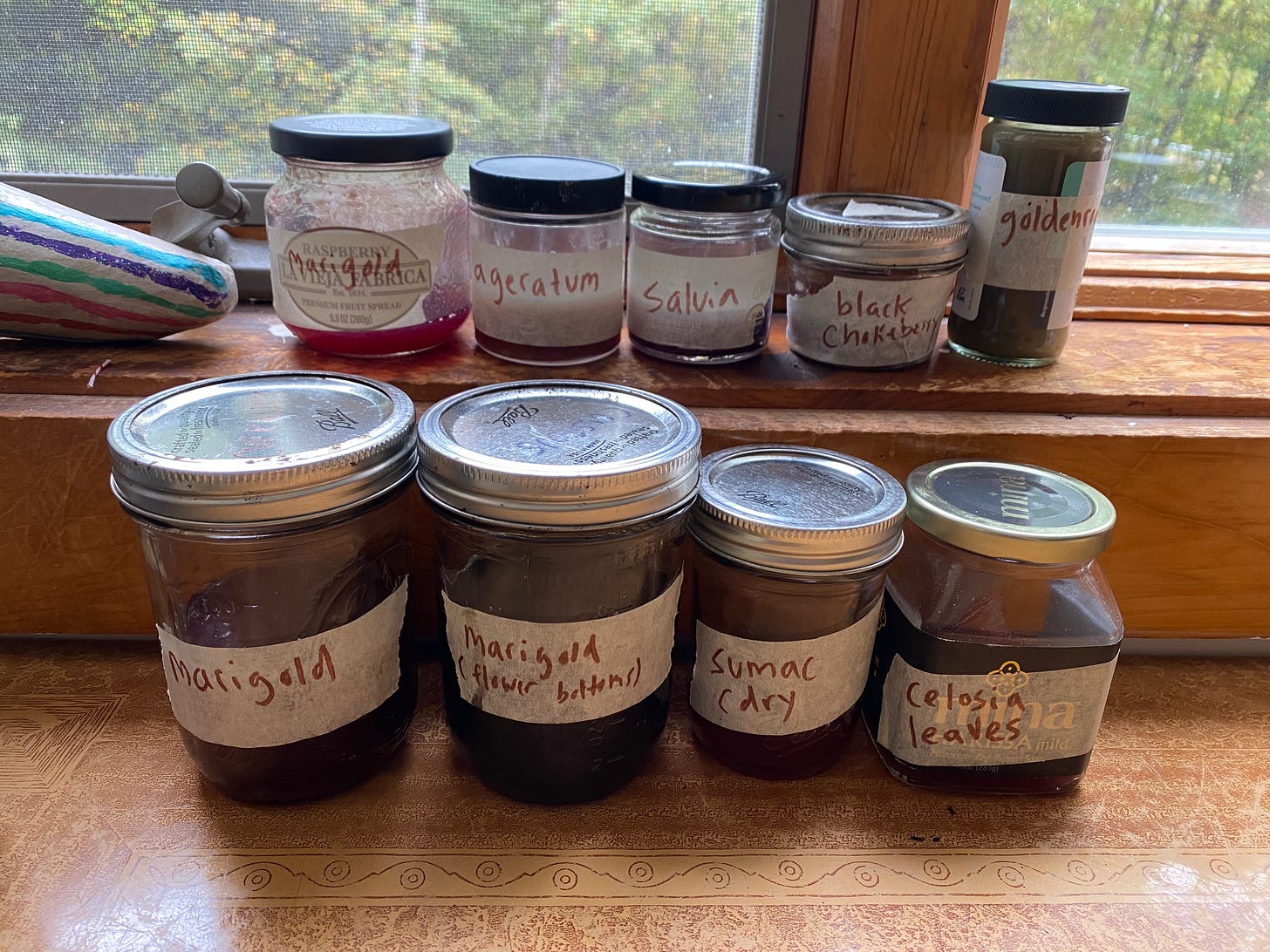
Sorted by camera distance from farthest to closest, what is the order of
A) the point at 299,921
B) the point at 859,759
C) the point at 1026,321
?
1. the point at 1026,321
2. the point at 859,759
3. the point at 299,921

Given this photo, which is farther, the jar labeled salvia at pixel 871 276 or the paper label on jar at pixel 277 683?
the jar labeled salvia at pixel 871 276

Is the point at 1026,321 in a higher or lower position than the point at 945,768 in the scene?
higher

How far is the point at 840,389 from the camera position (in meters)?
0.71

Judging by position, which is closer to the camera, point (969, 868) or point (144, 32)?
point (969, 868)

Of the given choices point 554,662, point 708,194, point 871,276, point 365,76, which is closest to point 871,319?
point 871,276

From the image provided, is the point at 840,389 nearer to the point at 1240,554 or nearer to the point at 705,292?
the point at 705,292

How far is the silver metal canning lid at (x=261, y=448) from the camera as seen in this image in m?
0.48

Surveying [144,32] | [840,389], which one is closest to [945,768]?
[840,389]

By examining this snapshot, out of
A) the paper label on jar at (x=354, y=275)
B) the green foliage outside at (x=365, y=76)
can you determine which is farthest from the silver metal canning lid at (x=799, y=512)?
the green foliage outside at (x=365, y=76)

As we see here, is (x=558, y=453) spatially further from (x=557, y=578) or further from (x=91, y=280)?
(x=91, y=280)

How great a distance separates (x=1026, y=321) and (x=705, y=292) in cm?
24

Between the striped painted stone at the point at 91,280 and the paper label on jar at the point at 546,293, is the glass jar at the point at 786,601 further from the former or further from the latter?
the striped painted stone at the point at 91,280

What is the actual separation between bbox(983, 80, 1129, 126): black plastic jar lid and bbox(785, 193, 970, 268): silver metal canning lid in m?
0.08

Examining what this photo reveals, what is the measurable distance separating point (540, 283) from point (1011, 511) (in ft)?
1.13
